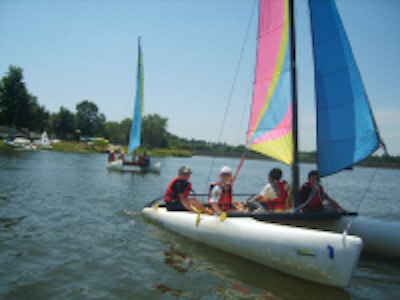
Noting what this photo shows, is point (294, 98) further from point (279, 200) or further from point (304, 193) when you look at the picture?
point (279, 200)

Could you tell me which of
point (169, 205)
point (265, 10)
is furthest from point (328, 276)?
point (265, 10)

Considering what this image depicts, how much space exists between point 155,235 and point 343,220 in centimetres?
451

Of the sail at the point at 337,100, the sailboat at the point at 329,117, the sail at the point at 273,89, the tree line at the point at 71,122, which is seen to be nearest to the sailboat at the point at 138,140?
the tree line at the point at 71,122

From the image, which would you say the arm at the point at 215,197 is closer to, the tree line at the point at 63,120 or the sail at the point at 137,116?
the sail at the point at 137,116

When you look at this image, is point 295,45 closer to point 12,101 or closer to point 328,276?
point 328,276

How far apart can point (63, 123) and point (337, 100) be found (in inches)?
3532

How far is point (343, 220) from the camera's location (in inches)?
291

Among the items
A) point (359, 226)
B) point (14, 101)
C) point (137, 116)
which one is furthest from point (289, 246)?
point (14, 101)

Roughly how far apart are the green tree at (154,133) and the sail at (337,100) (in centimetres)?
8826

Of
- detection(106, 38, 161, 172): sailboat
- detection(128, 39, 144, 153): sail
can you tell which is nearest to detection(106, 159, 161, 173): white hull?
detection(106, 38, 161, 172): sailboat

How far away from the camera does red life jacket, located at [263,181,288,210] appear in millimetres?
7711

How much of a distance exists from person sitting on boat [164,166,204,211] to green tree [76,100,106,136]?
95363 mm

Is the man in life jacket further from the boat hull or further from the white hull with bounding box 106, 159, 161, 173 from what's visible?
the white hull with bounding box 106, 159, 161, 173

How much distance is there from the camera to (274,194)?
25.0ft
